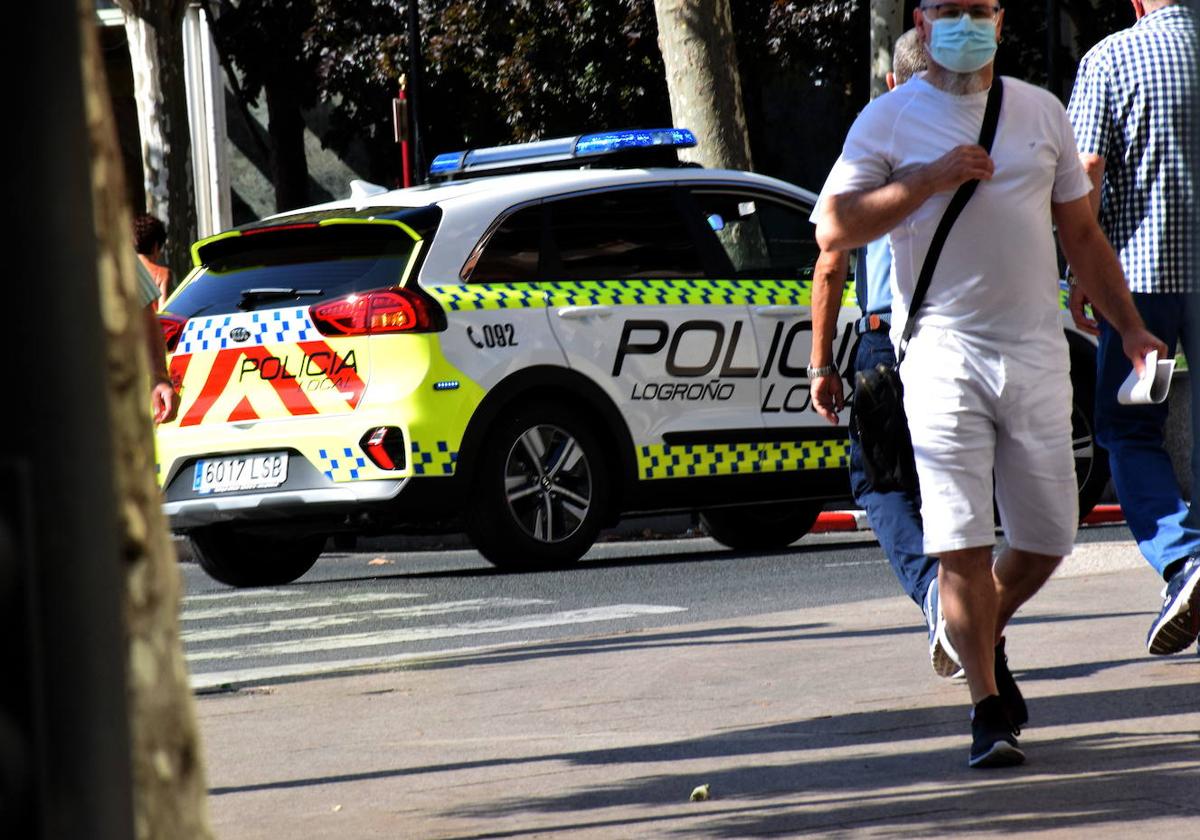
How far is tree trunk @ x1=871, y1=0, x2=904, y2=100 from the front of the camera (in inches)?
671

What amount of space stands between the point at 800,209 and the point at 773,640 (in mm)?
3863

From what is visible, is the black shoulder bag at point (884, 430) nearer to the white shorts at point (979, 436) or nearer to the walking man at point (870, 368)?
the walking man at point (870, 368)

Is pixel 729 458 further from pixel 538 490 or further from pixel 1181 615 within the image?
pixel 1181 615

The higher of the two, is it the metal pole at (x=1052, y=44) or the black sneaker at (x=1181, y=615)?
the metal pole at (x=1052, y=44)

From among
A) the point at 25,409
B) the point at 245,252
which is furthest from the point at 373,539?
the point at 25,409

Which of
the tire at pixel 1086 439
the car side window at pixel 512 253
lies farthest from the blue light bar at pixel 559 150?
the tire at pixel 1086 439

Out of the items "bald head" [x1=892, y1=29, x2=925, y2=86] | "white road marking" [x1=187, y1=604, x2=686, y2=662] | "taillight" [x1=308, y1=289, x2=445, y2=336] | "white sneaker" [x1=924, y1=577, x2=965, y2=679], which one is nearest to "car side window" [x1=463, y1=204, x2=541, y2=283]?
"taillight" [x1=308, y1=289, x2=445, y2=336]

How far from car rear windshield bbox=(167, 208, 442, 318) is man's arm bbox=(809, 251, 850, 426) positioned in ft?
12.4

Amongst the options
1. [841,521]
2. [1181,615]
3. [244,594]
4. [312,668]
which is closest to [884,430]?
[1181,615]

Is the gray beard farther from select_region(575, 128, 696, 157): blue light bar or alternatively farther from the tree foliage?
the tree foliage

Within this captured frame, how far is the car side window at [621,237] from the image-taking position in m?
9.95

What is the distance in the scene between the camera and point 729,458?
10258 millimetres

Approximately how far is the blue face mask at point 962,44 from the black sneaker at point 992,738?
139 centimetres

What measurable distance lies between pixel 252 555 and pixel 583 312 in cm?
202
